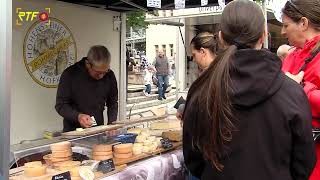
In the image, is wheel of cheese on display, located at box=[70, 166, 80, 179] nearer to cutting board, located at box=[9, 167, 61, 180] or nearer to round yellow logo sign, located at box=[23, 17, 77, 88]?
cutting board, located at box=[9, 167, 61, 180]

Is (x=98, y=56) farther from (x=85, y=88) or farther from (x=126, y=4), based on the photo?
(x=126, y=4)

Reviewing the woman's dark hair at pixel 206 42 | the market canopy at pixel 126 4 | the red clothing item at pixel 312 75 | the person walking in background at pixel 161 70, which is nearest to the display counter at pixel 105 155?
the woman's dark hair at pixel 206 42

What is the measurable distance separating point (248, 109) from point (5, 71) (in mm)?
907

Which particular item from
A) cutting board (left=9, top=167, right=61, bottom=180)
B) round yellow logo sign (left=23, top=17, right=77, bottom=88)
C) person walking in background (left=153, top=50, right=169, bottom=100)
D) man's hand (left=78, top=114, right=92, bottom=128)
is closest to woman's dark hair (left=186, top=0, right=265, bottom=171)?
cutting board (left=9, top=167, right=61, bottom=180)

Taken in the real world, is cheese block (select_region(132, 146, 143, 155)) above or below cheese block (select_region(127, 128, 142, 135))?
below

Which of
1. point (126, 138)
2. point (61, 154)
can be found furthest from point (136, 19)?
point (61, 154)

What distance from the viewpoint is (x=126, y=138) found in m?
2.51

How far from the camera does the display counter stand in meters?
1.96

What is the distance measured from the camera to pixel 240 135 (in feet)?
4.32

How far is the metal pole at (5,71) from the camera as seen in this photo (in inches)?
56.0

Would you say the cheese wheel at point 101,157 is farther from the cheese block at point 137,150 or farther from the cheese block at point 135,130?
the cheese block at point 135,130

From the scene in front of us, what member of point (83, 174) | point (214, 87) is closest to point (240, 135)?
point (214, 87)

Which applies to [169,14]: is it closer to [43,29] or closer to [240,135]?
[43,29]

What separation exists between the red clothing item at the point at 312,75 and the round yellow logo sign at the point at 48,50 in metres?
2.71
